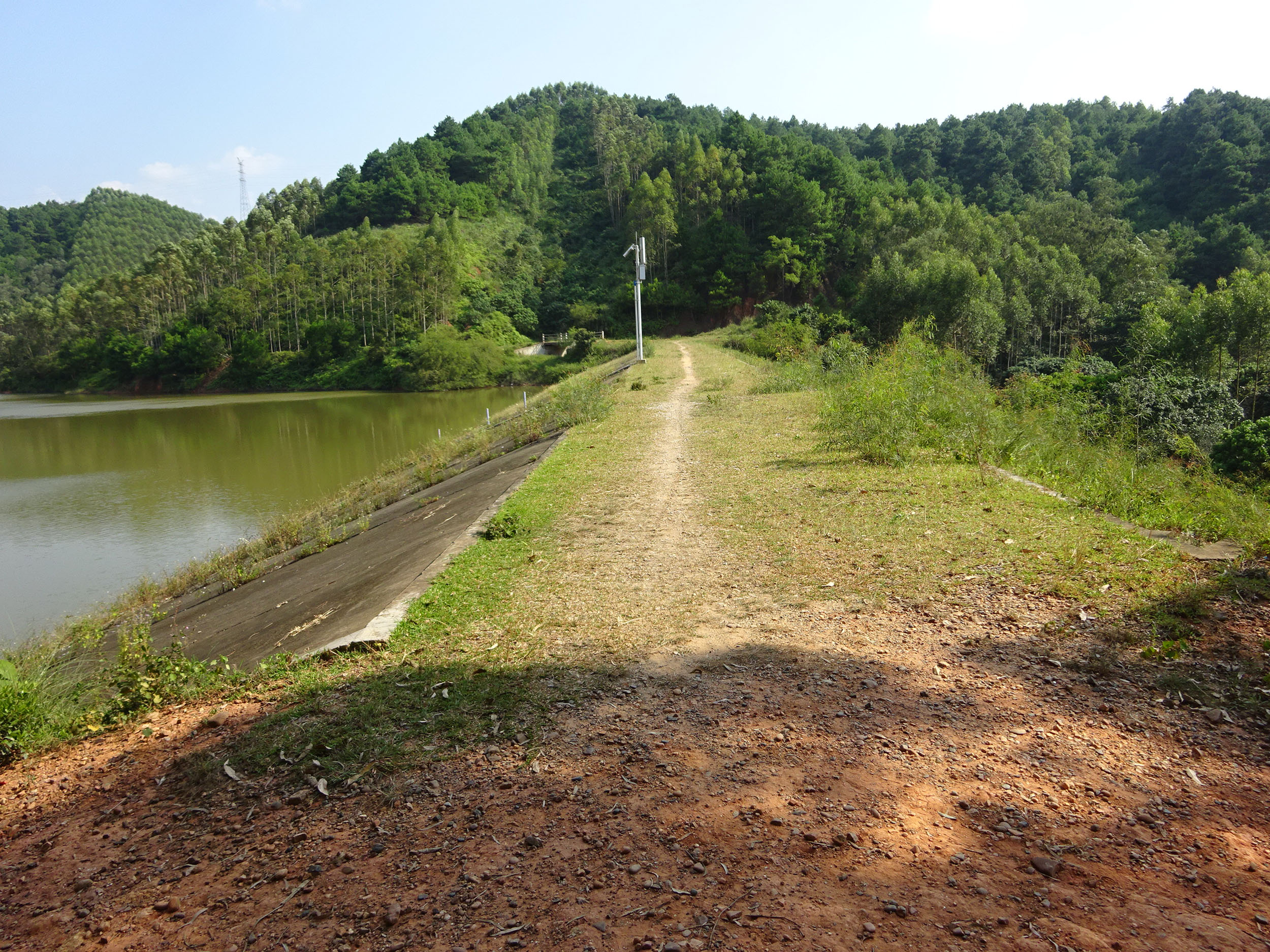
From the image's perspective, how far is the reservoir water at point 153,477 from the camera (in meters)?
13.6

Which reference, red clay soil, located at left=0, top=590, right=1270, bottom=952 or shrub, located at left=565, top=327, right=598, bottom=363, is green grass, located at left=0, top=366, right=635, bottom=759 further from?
shrub, located at left=565, top=327, right=598, bottom=363

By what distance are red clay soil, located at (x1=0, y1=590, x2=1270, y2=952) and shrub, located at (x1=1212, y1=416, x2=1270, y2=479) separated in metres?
14.5

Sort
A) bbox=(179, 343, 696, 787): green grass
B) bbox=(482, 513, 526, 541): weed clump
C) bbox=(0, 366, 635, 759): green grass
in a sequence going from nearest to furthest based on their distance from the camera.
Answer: bbox=(179, 343, 696, 787): green grass
bbox=(0, 366, 635, 759): green grass
bbox=(482, 513, 526, 541): weed clump

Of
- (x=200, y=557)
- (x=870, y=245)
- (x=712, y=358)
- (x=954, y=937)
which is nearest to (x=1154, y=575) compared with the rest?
(x=954, y=937)

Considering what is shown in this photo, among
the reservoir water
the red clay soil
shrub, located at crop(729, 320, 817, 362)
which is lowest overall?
the reservoir water

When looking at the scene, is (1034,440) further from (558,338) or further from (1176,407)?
(558,338)

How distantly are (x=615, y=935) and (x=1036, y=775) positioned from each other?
6.85 feet

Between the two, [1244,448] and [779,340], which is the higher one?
[779,340]

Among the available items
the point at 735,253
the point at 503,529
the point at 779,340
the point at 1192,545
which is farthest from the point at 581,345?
the point at 1192,545

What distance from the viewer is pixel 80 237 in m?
113

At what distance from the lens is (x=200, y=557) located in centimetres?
1405

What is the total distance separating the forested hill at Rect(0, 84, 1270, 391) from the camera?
44.5 m

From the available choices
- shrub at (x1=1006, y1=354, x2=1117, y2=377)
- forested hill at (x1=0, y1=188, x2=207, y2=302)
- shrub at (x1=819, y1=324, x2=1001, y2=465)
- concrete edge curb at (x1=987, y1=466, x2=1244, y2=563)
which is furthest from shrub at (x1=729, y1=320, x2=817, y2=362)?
forested hill at (x1=0, y1=188, x2=207, y2=302)

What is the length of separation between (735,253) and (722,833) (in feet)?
202
